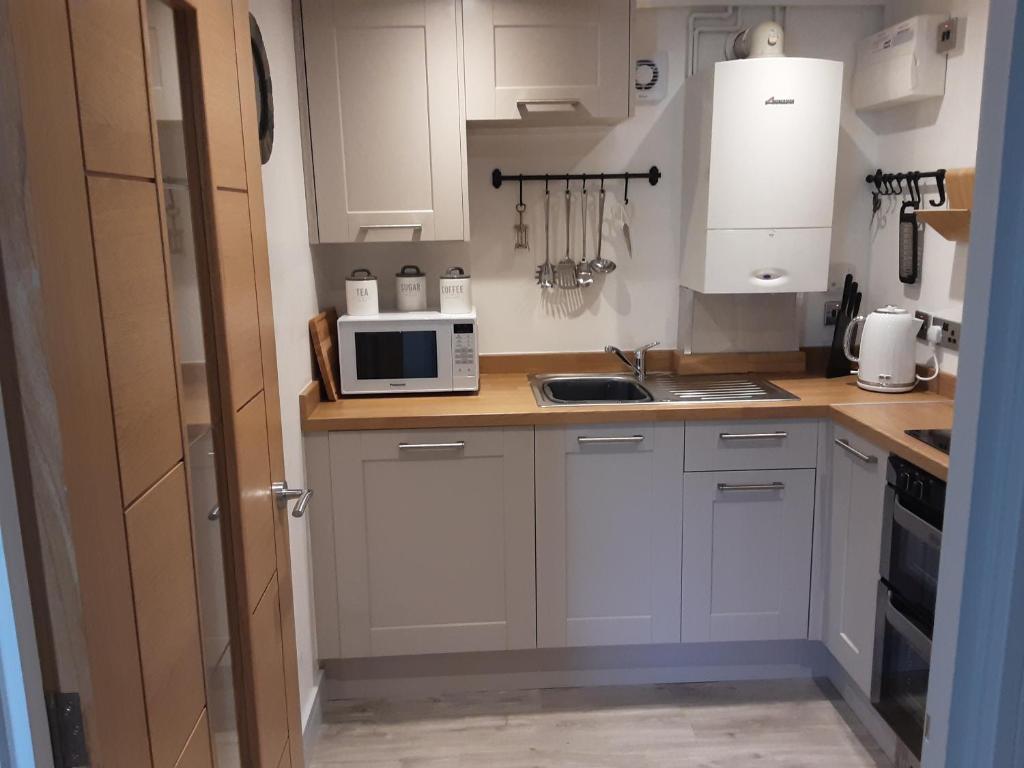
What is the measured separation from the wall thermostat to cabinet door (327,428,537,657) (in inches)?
49.9

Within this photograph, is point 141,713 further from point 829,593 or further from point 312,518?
point 829,593

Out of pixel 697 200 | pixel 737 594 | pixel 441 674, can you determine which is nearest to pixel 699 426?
pixel 737 594

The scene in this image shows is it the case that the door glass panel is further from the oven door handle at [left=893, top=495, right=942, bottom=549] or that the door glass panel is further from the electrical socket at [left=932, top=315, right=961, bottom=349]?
the electrical socket at [left=932, top=315, right=961, bottom=349]

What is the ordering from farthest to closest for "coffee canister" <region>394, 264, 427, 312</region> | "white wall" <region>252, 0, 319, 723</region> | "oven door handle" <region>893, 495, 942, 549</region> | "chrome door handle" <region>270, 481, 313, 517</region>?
"coffee canister" <region>394, 264, 427, 312</region> < "white wall" <region>252, 0, 319, 723</region> < "oven door handle" <region>893, 495, 942, 549</region> < "chrome door handle" <region>270, 481, 313, 517</region>

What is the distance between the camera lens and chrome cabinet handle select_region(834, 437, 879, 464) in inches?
85.0

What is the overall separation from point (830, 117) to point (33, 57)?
2.34 meters

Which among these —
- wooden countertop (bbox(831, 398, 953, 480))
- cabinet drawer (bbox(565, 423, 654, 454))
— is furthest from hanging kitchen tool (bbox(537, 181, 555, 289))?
wooden countertop (bbox(831, 398, 953, 480))

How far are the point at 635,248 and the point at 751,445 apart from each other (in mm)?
865

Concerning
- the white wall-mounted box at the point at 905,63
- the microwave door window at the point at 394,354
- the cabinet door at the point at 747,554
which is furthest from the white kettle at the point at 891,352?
the microwave door window at the point at 394,354

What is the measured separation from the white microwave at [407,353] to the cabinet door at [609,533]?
1.27 feet

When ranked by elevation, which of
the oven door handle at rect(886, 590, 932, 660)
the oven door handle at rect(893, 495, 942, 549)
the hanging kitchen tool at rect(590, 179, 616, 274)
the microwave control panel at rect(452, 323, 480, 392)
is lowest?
the oven door handle at rect(886, 590, 932, 660)

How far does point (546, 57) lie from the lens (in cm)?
239

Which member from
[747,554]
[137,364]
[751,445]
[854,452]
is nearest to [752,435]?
[751,445]

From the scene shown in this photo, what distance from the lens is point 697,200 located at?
8.64 ft
